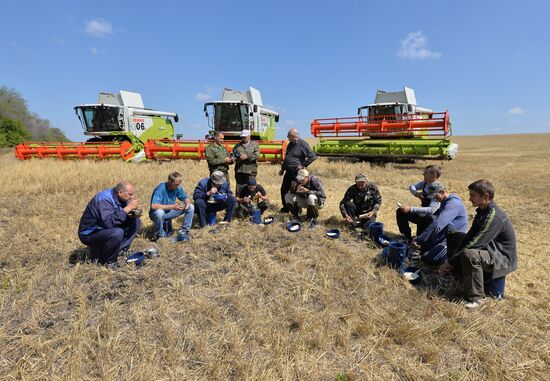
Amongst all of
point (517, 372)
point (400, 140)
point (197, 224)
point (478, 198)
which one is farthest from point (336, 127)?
point (517, 372)

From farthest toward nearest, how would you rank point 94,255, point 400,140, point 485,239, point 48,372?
point 400,140 < point 94,255 < point 485,239 < point 48,372

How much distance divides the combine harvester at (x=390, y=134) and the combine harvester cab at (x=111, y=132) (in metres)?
7.80

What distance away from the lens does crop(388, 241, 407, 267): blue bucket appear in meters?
3.55

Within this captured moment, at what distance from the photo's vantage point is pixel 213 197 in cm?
505

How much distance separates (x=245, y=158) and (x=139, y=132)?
10.8 m

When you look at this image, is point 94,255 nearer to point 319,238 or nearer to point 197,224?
point 197,224

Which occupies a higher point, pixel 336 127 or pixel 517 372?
pixel 336 127

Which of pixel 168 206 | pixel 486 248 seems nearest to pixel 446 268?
pixel 486 248

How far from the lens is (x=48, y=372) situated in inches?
85.4

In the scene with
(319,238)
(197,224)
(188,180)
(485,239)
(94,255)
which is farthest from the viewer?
(188,180)

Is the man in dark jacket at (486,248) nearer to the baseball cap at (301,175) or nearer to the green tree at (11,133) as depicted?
the baseball cap at (301,175)

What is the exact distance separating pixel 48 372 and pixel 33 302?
1071 millimetres

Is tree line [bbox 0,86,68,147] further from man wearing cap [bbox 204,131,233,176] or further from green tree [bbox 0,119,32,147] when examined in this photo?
man wearing cap [bbox 204,131,233,176]

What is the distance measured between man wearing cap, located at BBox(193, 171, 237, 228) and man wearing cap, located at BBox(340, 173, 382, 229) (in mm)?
1843
